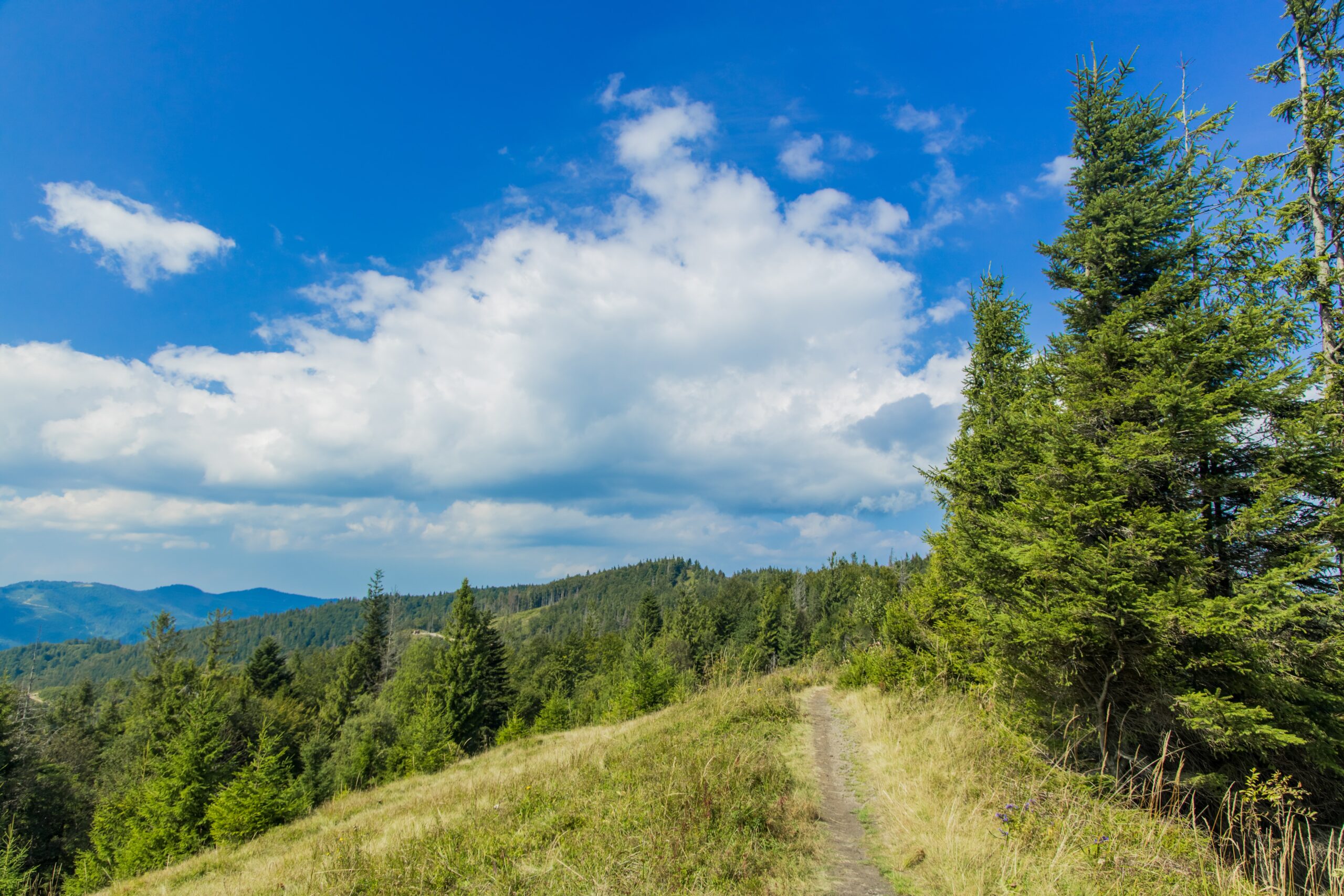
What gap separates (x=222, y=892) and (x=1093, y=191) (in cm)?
2102

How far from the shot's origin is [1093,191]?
1152cm

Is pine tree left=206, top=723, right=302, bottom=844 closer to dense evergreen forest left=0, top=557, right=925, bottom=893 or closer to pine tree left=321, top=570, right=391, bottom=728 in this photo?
dense evergreen forest left=0, top=557, right=925, bottom=893

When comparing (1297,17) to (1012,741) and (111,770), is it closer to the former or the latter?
(1012,741)

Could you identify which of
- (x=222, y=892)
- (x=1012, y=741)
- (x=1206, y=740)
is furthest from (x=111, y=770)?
(x=1206, y=740)

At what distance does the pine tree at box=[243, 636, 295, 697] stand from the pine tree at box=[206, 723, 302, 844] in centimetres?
3664

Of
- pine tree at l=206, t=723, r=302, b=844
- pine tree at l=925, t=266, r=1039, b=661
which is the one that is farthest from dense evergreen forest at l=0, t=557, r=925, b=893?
pine tree at l=925, t=266, r=1039, b=661

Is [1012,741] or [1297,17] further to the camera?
[1297,17]

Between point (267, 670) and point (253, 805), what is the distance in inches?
1637

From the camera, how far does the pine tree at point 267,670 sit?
1877 inches

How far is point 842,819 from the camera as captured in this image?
7.23 metres

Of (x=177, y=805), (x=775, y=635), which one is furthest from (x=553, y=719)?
(x=775, y=635)

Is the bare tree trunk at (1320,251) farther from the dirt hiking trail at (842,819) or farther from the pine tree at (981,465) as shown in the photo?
the dirt hiking trail at (842,819)

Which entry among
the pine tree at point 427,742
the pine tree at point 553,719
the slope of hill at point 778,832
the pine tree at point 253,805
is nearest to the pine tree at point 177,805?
the pine tree at point 253,805

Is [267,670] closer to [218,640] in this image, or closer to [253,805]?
[218,640]
